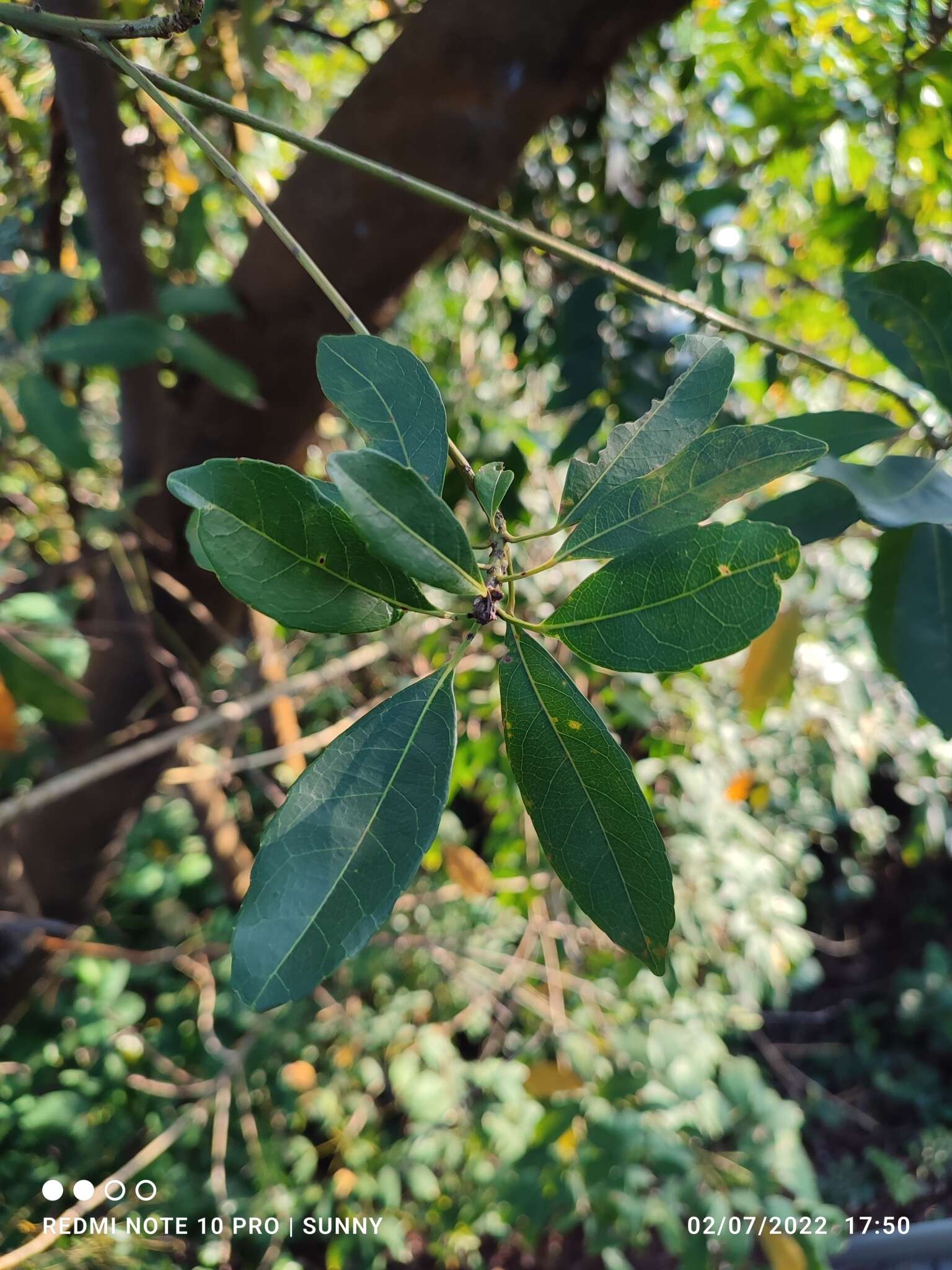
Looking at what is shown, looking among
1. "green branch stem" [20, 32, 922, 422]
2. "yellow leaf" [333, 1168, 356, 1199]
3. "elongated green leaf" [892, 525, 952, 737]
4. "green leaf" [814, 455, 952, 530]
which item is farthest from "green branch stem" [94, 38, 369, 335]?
"yellow leaf" [333, 1168, 356, 1199]

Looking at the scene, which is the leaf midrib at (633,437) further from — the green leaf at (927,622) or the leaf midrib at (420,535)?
the green leaf at (927,622)

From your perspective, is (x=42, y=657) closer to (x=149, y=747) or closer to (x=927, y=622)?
(x=149, y=747)

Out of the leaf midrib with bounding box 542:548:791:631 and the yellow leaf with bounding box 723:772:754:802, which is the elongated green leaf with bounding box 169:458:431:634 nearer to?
the leaf midrib with bounding box 542:548:791:631

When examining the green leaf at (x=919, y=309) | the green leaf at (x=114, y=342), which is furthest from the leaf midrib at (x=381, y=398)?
the green leaf at (x=114, y=342)

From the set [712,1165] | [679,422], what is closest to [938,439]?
[679,422]

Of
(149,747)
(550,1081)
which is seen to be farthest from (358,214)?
(550,1081)

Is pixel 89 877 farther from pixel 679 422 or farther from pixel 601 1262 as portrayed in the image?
pixel 601 1262
